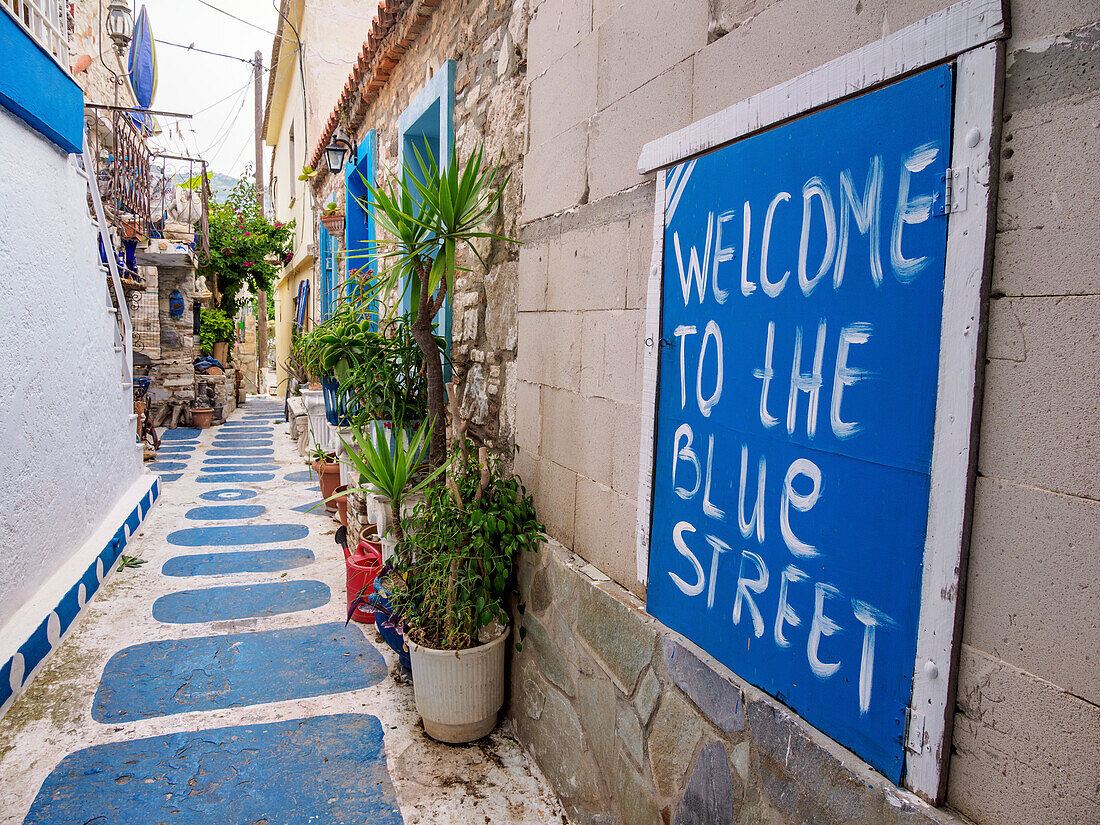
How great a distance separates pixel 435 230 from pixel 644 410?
1.38 meters

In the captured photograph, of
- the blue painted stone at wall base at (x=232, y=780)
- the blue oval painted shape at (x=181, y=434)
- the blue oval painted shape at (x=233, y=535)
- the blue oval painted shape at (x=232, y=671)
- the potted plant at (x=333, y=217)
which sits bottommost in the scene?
the blue painted stone at wall base at (x=232, y=780)

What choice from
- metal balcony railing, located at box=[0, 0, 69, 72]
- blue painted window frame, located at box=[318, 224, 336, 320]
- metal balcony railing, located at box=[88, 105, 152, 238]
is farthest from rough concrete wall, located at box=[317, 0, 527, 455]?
metal balcony railing, located at box=[88, 105, 152, 238]

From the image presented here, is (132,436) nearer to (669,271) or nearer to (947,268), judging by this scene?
(669,271)

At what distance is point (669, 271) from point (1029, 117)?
939 mm

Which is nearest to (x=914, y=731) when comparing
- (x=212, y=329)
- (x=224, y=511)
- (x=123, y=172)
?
(x=224, y=511)

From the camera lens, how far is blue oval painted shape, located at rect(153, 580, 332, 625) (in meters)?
4.03

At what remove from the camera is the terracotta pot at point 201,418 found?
11852 mm

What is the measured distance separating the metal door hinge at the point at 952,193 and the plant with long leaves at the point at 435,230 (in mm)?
1818

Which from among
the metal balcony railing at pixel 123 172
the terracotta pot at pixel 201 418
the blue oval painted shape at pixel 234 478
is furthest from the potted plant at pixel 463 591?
the terracotta pot at pixel 201 418

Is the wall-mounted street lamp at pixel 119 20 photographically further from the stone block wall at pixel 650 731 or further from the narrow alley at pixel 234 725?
the stone block wall at pixel 650 731

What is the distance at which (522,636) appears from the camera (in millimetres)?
2797

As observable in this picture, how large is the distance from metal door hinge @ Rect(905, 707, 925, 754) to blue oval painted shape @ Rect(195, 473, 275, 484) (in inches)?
303

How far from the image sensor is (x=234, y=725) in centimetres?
291

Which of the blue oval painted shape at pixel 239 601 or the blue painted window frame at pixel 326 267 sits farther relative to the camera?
the blue painted window frame at pixel 326 267
